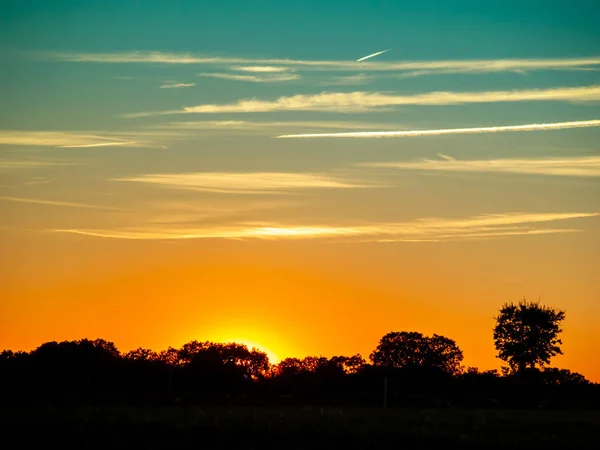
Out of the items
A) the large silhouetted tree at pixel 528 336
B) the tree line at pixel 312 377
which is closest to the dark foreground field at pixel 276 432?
the tree line at pixel 312 377

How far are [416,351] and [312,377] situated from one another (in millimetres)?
50300

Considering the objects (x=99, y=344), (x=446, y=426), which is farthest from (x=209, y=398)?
(x=99, y=344)

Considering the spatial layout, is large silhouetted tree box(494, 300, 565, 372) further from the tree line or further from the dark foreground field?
the dark foreground field

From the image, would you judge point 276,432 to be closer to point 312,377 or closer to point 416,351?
point 312,377

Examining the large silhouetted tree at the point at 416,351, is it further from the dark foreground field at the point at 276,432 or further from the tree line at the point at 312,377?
the dark foreground field at the point at 276,432

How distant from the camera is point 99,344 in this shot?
4678 inches

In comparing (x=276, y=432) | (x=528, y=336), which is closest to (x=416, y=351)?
(x=528, y=336)

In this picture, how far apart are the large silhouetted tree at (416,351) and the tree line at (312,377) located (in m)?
0.12

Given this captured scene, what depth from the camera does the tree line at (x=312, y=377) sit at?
204 feet

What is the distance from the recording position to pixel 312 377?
81.3 meters

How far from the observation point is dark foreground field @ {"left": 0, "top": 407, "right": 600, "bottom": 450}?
118 feet

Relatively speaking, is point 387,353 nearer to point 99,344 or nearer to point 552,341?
point 552,341

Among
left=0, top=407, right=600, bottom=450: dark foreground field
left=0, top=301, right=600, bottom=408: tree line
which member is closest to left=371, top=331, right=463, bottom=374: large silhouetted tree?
left=0, top=301, right=600, bottom=408: tree line

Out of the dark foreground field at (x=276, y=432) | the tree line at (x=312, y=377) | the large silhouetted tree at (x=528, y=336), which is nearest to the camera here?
the dark foreground field at (x=276, y=432)
